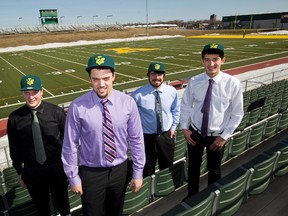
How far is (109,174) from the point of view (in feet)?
8.49

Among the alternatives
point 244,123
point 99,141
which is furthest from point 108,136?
point 244,123

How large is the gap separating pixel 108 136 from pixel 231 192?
1614mm

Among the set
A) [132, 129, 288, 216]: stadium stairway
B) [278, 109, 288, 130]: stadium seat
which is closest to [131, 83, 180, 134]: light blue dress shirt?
[132, 129, 288, 216]: stadium stairway

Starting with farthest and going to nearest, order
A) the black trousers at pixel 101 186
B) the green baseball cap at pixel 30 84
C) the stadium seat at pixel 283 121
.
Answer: the stadium seat at pixel 283 121
the green baseball cap at pixel 30 84
the black trousers at pixel 101 186

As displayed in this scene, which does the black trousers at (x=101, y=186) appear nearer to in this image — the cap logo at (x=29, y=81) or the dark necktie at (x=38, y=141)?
the dark necktie at (x=38, y=141)

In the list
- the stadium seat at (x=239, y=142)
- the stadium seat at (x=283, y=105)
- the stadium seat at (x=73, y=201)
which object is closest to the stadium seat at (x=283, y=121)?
the stadium seat at (x=239, y=142)

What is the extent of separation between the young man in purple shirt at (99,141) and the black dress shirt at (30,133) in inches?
33.0

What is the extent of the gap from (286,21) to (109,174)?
91171 millimetres

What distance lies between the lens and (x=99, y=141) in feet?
8.16

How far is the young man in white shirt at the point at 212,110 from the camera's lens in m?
3.23

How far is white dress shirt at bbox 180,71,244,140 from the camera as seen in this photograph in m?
3.27

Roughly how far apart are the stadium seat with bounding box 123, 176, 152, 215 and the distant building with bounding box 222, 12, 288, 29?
294ft

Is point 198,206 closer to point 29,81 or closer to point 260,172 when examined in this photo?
point 260,172

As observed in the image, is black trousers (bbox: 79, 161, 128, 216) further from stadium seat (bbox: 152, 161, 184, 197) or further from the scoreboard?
the scoreboard
